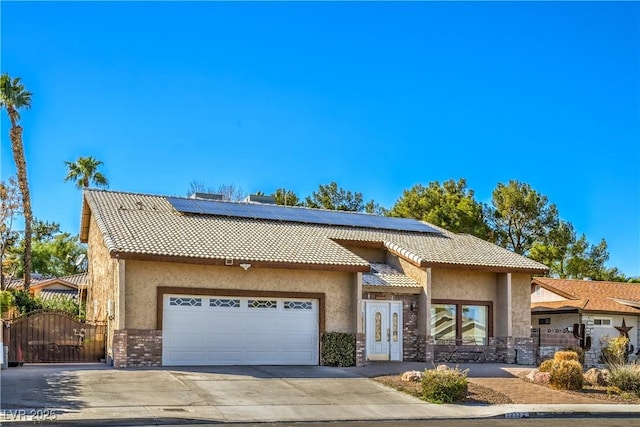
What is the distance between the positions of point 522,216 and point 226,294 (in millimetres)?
30187

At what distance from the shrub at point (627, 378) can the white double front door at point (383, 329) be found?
7.14 meters

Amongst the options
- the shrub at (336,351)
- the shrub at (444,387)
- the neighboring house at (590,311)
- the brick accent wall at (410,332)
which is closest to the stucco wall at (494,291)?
the brick accent wall at (410,332)

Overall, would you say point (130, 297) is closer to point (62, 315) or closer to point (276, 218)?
point (62, 315)

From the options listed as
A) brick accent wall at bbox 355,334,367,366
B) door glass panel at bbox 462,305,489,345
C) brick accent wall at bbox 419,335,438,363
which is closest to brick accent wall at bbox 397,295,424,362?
brick accent wall at bbox 419,335,438,363

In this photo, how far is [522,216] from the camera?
48906 millimetres

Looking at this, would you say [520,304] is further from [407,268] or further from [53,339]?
[53,339]

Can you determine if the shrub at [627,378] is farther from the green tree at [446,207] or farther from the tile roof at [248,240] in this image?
the green tree at [446,207]

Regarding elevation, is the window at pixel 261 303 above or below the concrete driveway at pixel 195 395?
above

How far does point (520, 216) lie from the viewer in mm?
48844

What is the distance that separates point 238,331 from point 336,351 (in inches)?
125

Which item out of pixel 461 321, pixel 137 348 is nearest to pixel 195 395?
pixel 137 348

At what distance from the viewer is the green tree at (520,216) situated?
48594 millimetres

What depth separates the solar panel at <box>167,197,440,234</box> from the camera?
29.2 meters

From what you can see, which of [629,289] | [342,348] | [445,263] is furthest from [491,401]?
[629,289]
